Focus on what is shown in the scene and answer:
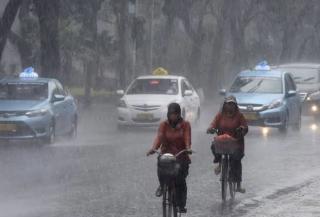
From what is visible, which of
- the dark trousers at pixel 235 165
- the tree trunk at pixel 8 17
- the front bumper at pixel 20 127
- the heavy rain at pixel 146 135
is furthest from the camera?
the tree trunk at pixel 8 17

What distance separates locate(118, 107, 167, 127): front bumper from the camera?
2703 centimetres

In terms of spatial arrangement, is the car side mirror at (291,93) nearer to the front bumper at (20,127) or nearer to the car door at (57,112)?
the car door at (57,112)

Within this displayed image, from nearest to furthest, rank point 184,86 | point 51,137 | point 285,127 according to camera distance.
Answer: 1. point 51,137
2. point 285,127
3. point 184,86

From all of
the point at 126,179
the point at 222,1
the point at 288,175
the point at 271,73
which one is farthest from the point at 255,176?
the point at 222,1

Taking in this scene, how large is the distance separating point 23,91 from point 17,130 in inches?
65.4

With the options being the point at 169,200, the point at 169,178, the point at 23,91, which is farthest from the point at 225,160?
the point at 23,91

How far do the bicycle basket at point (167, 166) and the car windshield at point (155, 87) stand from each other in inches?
682

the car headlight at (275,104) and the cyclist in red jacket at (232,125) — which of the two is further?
the car headlight at (275,104)

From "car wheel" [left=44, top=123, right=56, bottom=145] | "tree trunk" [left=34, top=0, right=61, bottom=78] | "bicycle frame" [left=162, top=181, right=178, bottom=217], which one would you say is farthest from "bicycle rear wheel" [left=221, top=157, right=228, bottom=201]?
"tree trunk" [left=34, top=0, right=61, bottom=78]

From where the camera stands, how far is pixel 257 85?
27.6 m

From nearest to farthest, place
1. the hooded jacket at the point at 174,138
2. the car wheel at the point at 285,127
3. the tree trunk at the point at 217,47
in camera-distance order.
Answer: the hooded jacket at the point at 174,138 < the car wheel at the point at 285,127 < the tree trunk at the point at 217,47

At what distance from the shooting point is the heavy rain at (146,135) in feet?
42.4

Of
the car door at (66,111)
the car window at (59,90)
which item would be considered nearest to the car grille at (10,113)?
the car door at (66,111)

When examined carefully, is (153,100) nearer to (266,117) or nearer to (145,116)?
(145,116)
